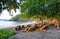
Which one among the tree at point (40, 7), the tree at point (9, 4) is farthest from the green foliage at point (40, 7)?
the tree at point (9, 4)

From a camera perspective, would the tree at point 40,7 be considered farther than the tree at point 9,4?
Yes

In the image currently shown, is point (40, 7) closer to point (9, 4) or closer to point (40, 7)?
point (40, 7)

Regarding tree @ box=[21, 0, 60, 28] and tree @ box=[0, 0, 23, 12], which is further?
tree @ box=[21, 0, 60, 28]

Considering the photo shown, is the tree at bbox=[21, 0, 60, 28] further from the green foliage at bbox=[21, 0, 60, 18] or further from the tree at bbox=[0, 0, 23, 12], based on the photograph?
the tree at bbox=[0, 0, 23, 12]

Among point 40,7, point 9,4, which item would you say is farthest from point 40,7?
point 9,4

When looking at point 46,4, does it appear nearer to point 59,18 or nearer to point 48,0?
point 48,0

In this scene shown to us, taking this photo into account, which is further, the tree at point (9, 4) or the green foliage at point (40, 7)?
the green foliage at point (40, 7)

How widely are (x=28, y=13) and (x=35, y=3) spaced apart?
1.92m

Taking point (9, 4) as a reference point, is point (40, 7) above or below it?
above

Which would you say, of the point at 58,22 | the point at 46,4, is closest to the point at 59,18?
the point at 58,22

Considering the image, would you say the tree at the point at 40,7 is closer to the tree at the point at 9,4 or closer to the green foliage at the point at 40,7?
the green foliage at the point at 40,7

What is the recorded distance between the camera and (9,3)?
35.4ft

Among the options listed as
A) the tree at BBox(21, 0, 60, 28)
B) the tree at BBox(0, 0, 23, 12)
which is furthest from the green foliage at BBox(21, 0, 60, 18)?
the tree at BBox(0, 0, 23, 12)

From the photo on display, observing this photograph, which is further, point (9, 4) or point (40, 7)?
point (40, 7)
